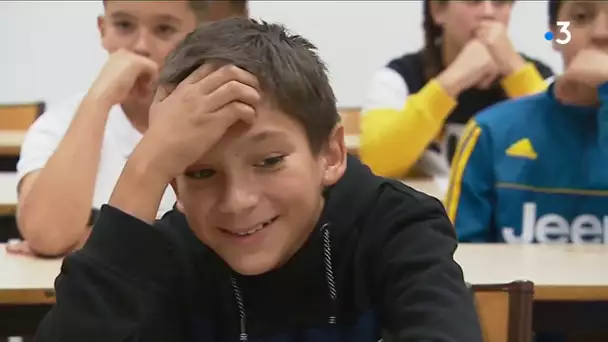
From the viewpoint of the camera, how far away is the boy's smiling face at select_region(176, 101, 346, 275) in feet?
2.80

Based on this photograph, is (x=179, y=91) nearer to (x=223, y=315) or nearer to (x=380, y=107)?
(x=223, y=315)

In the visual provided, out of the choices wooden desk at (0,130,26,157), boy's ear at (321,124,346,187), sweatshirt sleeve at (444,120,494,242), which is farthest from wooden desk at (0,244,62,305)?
wooden desk at (0,130,26,157)

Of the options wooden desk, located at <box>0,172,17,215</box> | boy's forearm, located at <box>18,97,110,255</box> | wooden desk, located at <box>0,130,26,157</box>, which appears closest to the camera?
boy's forearm, located at <box>18,97,110,255</box>

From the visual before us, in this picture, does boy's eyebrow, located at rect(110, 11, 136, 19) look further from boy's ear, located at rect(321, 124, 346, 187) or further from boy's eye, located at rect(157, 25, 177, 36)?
boy's ear, located at rect(321, 124, 346, 187)

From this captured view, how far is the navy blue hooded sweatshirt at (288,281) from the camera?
33.7 inches

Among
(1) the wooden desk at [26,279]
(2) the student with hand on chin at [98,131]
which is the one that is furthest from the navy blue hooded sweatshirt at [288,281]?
(2) the student with hand on chin at [98,131]

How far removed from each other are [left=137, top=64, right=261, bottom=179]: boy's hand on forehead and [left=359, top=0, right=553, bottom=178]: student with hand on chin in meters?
1.28

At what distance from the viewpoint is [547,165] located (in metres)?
1.55

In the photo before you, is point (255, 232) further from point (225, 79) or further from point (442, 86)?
point (442, 86)

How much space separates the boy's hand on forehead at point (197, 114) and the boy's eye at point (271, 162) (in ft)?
0.16

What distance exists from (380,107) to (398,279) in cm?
146

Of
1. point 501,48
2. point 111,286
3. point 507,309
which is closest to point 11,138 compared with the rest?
point 501,48

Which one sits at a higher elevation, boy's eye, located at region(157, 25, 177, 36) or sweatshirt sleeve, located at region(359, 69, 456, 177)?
boy's eye, located at region(157, 25, 177, 36)

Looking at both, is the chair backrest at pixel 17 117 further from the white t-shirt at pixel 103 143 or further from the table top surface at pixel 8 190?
the white t-shirt at pixel 103 143
